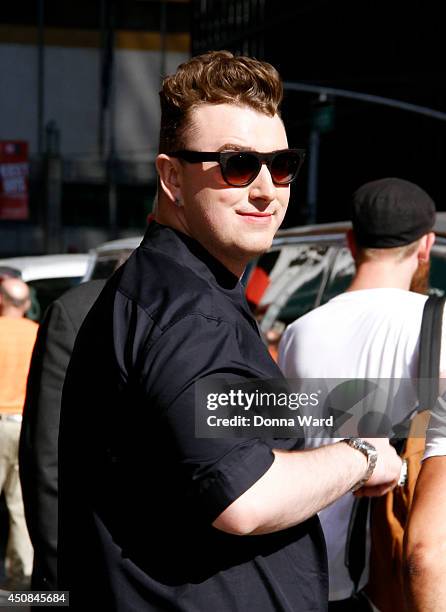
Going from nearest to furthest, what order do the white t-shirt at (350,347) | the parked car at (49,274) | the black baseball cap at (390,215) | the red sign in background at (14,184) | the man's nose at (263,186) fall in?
the man's nose at (263,186), the white t-shirt at (350,347), the black baseball cap at (390,215), the parked car at (49,274), the red sign in background at (14,184)

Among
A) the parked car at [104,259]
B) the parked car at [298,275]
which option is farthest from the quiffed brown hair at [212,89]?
the parked car at [104,259]

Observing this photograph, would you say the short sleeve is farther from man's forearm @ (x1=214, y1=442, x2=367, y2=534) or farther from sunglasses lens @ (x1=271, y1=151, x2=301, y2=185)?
sunglasses lens @ (x1=271, y1=151, x2=301, y2=185)

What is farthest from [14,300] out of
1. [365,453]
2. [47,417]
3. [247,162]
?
[365,453]

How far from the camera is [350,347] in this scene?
2.96m

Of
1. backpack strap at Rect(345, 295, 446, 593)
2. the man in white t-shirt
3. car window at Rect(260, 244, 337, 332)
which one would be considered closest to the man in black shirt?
backpack strap at Rect(345, 295, 446, 593)

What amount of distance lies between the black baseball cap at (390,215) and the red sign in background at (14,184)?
35.9 metres

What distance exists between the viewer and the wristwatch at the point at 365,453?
2009 mm

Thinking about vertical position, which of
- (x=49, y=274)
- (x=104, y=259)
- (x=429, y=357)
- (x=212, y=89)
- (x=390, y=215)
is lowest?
(x=49, y=274)

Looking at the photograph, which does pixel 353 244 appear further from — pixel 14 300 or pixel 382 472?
pixel 14 300

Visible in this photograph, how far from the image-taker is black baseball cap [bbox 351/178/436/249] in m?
3.17

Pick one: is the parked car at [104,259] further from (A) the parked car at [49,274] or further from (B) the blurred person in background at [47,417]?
(B) the blurred person in background at [47,417]

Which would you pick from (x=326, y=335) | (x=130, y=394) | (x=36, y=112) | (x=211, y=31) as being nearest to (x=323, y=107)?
(x=326, y=335)

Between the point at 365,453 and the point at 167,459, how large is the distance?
0.40 m

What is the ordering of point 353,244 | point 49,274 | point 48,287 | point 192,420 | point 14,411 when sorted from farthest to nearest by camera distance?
point 48,287 < point 49,274 < point 14,411 < point 353,244 < point 192,420
